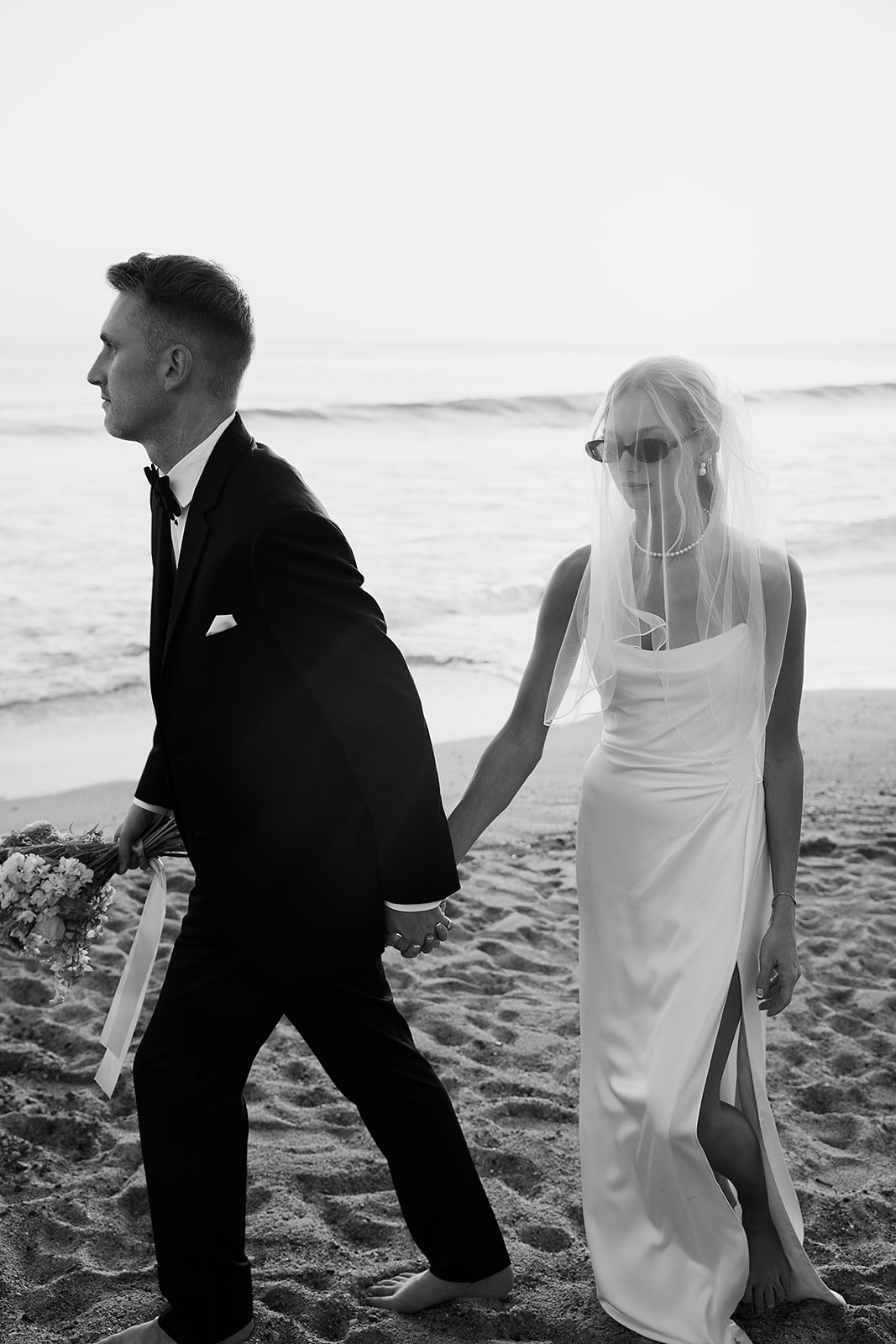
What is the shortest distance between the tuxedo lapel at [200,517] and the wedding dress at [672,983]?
999mm

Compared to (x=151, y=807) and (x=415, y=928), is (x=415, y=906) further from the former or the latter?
(x=151, y=807)

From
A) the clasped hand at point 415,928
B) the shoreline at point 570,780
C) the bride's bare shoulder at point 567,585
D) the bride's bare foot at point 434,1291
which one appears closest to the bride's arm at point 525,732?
the bride's bare shoulder at point 567,585

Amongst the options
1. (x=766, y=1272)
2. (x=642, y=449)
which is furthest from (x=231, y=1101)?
(x=642, y=449)

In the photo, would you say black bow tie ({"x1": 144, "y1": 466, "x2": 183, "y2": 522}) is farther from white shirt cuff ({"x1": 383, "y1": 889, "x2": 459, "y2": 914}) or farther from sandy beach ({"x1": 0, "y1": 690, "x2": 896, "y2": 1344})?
A: sandy beach ({"x1": 0, "y1": 690, "x2": 896, "y2": 1344})

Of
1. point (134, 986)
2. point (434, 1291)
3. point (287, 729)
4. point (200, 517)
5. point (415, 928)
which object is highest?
point (200, 517)

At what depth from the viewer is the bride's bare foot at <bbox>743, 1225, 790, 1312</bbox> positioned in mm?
2855

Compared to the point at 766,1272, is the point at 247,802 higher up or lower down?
higher up

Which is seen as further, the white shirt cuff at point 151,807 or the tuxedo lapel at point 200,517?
the white shirt cuff at point 151,807

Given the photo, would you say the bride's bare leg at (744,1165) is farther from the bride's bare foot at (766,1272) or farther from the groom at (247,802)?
the groom at (247,802)

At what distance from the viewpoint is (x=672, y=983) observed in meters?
2.66

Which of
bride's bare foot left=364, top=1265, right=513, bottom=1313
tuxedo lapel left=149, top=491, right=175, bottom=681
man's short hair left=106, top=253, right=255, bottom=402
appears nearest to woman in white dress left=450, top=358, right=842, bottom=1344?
bride's bare foot left=364, top=1265, right=513, bottom=1313

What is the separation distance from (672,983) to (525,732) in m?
0.70

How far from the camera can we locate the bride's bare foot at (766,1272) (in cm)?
286

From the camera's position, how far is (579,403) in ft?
115
